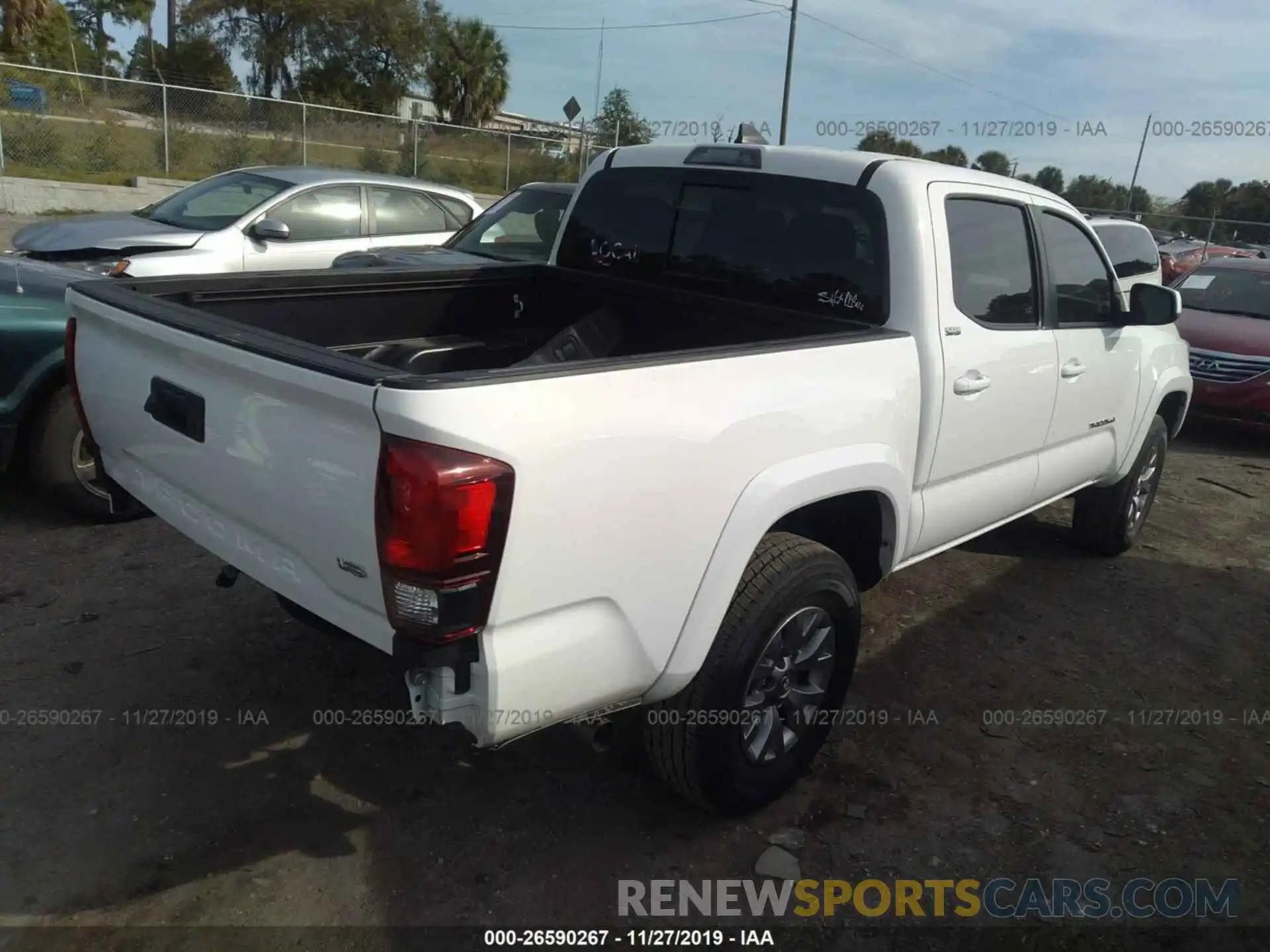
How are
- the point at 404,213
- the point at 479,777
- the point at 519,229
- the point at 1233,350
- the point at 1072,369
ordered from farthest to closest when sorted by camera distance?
the point at 404,213
the point at 1233,350
the point at 519,229
the point at 1072,369
the point at 479,777

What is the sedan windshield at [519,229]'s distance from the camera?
806 cm

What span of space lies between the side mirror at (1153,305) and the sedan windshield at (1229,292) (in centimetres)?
566

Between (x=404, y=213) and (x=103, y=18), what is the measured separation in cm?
5395

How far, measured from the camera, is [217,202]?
8.55 metres

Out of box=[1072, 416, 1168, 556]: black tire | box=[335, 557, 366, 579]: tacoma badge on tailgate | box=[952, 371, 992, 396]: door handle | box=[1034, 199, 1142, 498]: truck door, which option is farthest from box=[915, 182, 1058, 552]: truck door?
box=[335, 557, 366, 579]: tacoma badge on tailgate

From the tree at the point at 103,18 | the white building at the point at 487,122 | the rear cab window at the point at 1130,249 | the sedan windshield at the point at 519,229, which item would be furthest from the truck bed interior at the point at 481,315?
the tree at the point at 103,18

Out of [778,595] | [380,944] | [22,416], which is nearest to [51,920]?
[380,944]

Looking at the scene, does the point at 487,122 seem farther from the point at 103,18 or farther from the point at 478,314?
the point at 478,314

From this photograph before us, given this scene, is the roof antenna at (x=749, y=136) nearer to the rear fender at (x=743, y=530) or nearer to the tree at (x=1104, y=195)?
the rear fender at (x=743, y=530)

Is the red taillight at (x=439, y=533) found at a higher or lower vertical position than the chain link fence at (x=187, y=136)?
lower

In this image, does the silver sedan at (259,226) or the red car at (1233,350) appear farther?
the red car at (1233,350)

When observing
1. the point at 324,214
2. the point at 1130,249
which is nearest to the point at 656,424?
the point at 324,214

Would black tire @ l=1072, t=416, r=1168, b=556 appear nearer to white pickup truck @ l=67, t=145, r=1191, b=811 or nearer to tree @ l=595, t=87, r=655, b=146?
white pickup truck @ l=67, t=145, r=1191, b=811

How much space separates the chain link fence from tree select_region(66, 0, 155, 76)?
32.1 metres
